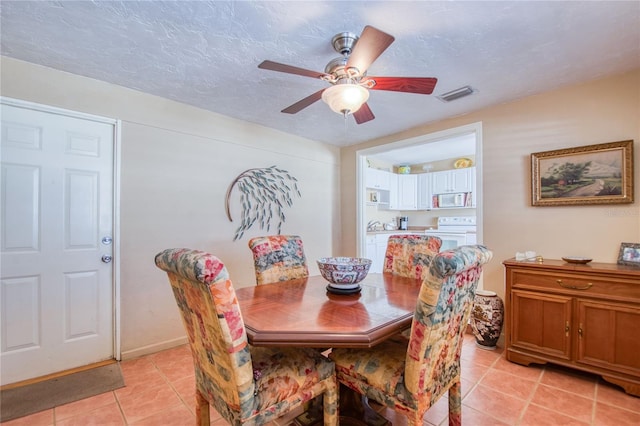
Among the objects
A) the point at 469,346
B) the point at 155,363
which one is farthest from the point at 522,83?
the point at 155,363

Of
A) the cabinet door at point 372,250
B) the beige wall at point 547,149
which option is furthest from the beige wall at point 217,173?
the cabinet door at point 372,250

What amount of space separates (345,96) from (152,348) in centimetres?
271

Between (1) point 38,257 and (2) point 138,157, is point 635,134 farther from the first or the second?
(1) point 38,257

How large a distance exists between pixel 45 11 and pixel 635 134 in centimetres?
402

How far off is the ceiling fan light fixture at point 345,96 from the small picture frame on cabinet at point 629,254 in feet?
7.63

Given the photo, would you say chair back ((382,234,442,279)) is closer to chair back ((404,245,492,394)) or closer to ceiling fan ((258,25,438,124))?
chair back ((404,245,492,394))

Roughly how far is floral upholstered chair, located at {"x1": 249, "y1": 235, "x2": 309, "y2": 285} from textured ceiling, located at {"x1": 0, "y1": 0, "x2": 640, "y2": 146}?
51.7 inches

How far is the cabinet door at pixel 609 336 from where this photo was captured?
199cm

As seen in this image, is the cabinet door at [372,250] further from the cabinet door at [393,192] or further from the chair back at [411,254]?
the chair back at [411,254]

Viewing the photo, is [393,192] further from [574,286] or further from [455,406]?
[455,406]

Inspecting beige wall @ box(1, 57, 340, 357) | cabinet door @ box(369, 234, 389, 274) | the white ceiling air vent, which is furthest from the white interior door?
cabinet door @ box(369, 234, 389, 274)

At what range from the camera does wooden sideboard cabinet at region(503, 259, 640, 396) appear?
200 centimetres

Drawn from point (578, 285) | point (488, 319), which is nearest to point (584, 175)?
point (578, 285)

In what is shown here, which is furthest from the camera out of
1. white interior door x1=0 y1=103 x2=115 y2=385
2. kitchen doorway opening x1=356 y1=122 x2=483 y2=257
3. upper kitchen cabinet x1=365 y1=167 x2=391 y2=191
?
upper kitchen cabinet x1=365 y1=167 x2=391 y2=191
